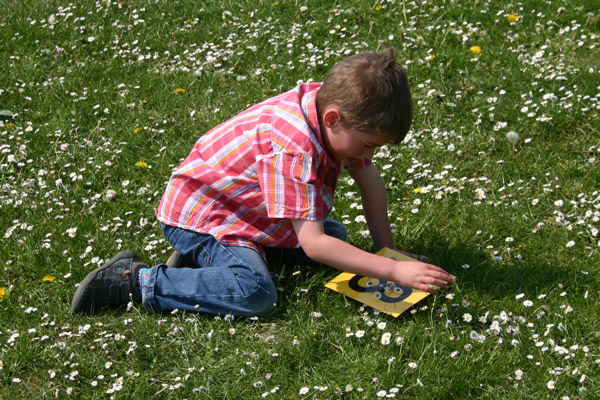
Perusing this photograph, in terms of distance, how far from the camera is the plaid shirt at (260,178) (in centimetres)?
294

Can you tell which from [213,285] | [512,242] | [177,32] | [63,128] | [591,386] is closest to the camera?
[591,386]

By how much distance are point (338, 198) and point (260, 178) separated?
3.48 ft

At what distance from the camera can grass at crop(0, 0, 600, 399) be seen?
9.44 ft

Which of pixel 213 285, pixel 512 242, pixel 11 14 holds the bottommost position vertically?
pixel 512 242

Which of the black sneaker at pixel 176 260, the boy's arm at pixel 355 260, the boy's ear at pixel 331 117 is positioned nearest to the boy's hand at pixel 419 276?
the boy's arm at pixel 355 260

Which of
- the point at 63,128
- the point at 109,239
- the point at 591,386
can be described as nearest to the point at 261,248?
the point at 109,239

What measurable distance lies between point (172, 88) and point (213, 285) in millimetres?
2328

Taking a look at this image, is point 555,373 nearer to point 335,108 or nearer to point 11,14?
point 335,108

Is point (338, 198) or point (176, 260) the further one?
point (338, 198)

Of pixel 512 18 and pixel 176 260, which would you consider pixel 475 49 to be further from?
pixel 176 260

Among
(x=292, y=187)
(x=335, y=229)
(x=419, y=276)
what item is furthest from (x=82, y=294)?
(x=419, y=276)

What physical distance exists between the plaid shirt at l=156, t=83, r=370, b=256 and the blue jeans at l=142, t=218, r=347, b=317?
2.9 inches

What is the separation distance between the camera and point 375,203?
3.46 m

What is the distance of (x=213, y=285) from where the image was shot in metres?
3.20
